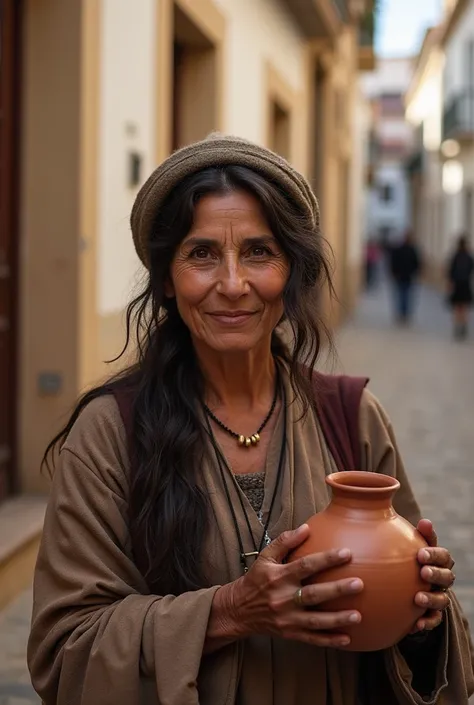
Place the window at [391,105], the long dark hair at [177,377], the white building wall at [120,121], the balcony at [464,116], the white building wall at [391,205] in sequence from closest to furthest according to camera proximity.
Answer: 1. the long dark hair at [177,377]
2. the white building wall at [120,121]
3. the balcony at [464,116]
4. the white building wall at [391,205]
5. the window at [391,105]

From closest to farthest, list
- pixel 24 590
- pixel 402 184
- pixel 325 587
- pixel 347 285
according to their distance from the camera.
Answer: pixel 325 587, pixel 24 590, pixel 347 285, pixel 402 184

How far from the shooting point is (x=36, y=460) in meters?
5.08

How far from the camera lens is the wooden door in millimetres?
4859

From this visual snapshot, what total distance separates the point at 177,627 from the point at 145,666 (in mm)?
92

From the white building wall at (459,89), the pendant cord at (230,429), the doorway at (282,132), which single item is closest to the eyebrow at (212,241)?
the pendant cord at (230,429)

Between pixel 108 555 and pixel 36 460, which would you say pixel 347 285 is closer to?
pixel 36 460

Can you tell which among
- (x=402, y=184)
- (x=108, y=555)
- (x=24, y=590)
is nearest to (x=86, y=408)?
(x=108, y=555)

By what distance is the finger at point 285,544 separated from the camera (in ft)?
5.97

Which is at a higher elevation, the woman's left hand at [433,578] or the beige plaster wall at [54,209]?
the beige plaster wall at [54,209]

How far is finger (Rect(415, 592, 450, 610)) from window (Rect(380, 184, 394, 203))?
67.0 m

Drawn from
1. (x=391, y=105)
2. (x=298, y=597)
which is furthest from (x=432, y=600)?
(x=391, y=105)

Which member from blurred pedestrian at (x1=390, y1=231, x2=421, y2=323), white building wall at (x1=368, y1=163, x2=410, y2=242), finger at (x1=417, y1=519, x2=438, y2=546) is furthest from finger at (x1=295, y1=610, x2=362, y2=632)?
white building wall at (x1=368, y1=163, x2=410, y2=242)

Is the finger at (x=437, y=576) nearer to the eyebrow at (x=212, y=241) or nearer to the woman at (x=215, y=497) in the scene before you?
the woman at (x=215, y=497)

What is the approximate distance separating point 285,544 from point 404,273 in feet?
61.6
